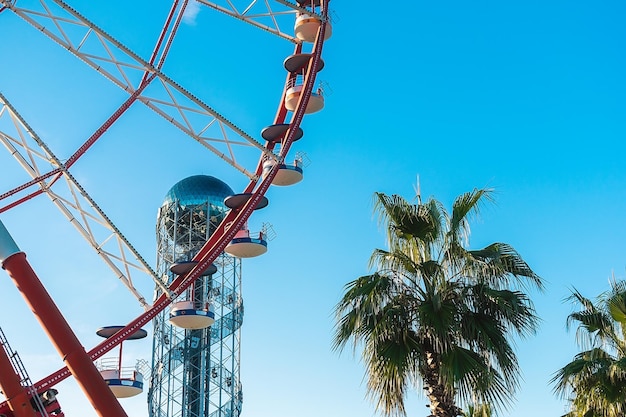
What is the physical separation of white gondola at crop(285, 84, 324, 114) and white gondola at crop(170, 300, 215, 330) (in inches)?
213

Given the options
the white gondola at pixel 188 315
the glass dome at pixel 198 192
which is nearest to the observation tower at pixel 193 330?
the glass dome at pixel 198 192

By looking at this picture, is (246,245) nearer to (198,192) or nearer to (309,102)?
(309,102)

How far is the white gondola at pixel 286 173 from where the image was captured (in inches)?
831

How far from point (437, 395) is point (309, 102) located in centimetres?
975

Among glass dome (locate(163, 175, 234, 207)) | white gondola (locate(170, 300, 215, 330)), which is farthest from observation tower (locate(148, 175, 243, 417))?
white gondola (locate(170, 300, 215, 330))

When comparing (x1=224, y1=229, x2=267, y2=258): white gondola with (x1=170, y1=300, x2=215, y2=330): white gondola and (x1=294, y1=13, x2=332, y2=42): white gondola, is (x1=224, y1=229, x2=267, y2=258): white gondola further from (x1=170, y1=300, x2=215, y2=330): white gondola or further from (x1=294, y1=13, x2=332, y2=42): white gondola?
(x1=294, y1=13, x2=332, y2=42): white gondola

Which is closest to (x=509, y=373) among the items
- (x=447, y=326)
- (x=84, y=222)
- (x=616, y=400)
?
(x=447, y=326)

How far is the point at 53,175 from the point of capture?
20.3 meters

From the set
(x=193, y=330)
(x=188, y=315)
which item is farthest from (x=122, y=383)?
Answer: (x=193, y=330)

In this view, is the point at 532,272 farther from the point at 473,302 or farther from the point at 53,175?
the point at 53,175

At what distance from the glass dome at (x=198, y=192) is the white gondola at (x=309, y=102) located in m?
31.9

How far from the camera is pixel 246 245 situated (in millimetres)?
22094

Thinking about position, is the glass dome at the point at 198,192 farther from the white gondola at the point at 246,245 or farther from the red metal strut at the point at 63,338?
the red metal strut at the point at 63,338

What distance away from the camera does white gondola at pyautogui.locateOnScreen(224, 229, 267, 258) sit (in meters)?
22.0
